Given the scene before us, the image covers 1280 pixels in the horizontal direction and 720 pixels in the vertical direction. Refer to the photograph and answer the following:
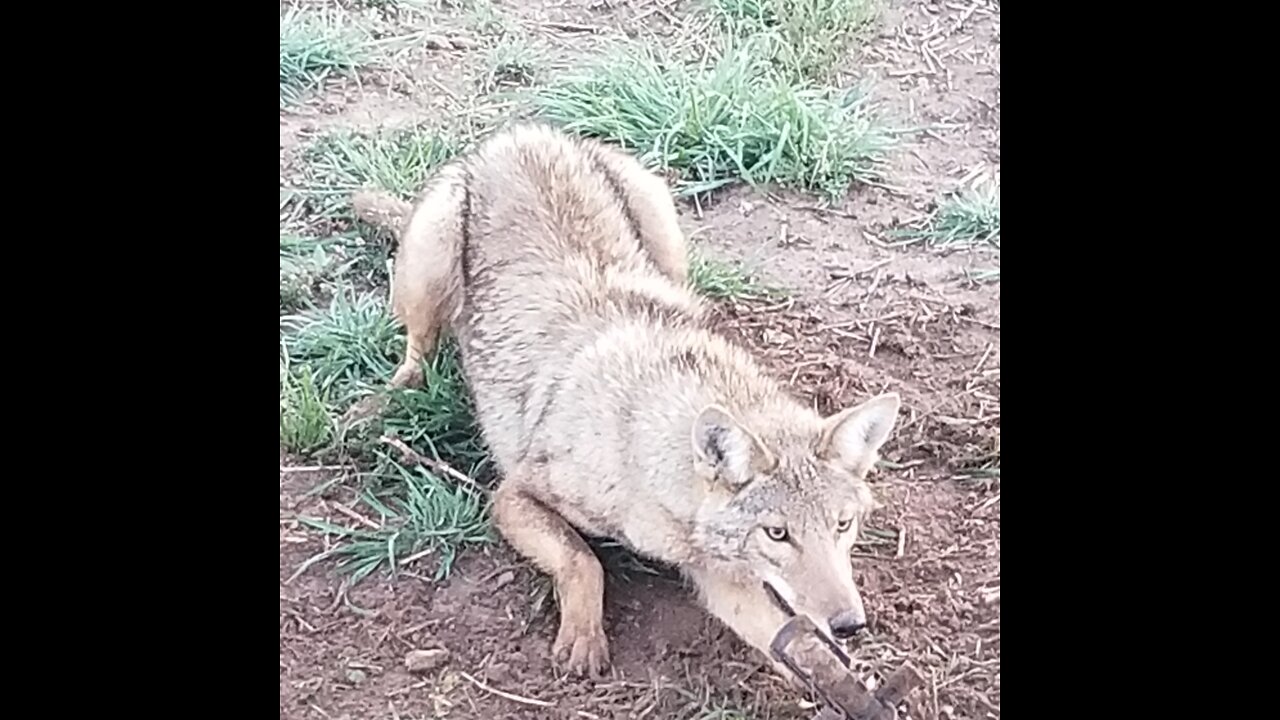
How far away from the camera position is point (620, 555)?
3.07m

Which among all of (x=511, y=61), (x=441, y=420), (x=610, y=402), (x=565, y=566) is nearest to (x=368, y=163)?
(x=511, y=61)

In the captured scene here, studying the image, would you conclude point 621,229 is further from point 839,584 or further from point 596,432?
point 839,584

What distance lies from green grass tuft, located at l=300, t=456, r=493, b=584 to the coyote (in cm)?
9

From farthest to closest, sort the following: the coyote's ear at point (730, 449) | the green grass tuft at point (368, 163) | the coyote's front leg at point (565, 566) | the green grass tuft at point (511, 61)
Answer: the green grass tuft at point (511, 61) → the green grass tuft at point (368, 163) → the coyote's front leg at point (565, 566) → the coyote's ear at point (730, 449)

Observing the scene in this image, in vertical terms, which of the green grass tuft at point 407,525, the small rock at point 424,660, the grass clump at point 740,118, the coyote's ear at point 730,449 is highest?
the grass clump at point 740,118

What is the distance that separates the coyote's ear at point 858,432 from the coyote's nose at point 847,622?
323 mm

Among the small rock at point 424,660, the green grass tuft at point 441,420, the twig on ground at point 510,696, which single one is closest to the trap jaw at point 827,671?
the twig on ground at point 510,696

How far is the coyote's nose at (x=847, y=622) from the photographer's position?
2.62 meters

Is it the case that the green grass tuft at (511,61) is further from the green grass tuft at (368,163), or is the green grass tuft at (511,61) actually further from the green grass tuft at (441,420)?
the green grass tuft at (441,420)

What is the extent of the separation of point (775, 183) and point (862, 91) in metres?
0.30

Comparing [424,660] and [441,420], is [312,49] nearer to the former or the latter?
[441,420]

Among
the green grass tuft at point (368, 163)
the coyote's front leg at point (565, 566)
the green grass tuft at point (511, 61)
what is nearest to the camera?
the coyote's front leg at point (565, 566)

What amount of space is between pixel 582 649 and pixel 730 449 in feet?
1.72
